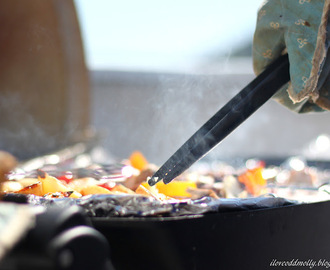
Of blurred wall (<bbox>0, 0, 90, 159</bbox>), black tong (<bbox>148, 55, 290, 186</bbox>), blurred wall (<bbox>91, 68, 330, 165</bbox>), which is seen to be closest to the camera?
black tong (<bbox>148, 55, 290, 186</bbox>)

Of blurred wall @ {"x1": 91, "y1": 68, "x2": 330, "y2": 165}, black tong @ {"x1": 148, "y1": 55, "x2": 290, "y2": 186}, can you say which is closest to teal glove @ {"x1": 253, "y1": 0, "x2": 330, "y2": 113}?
black tong @ {"x1": 148, "y1": 55, "x2": 290, "y2": 186}

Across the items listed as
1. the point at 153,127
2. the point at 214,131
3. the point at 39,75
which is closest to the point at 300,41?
the point at 214,131

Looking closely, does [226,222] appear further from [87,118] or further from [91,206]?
[87,118]

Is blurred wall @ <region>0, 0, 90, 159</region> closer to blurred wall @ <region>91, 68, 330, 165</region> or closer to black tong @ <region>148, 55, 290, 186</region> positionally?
blurred wall @ <region>91, 68, 330, 165</region>

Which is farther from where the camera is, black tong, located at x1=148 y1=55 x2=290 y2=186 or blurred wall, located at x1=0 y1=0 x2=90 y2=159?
blurred wall, located at x1=0 y1=0 x2=90 y2=159

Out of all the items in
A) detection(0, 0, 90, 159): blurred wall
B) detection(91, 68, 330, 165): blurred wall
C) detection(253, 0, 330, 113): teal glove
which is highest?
detection(253, 0, 330, 113): teal glove

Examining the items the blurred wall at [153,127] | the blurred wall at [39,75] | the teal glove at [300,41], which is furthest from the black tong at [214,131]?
the blurred wall at [39,75]

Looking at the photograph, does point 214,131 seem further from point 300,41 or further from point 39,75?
point 39,75

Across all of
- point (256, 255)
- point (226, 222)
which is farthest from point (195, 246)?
point (256, 255)
